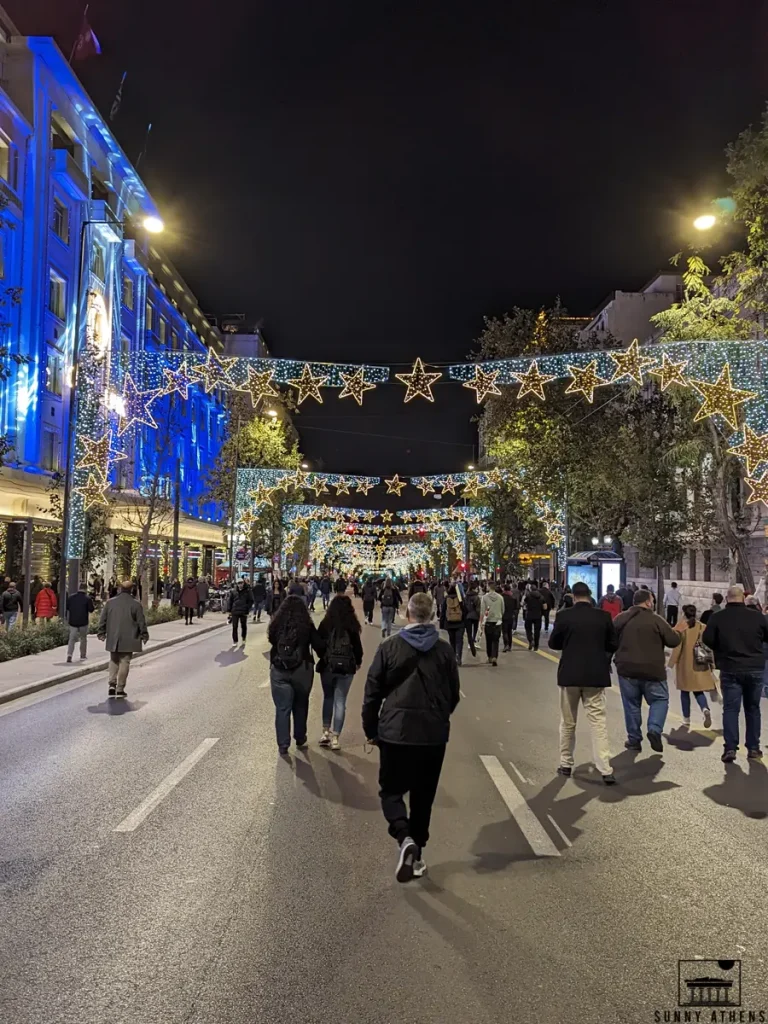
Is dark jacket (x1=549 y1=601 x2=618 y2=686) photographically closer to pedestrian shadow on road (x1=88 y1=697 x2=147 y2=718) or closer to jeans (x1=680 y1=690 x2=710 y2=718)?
jeans (x1=680 y1=690 x2=710 y2=718)

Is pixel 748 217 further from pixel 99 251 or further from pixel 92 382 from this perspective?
pixel 99 251

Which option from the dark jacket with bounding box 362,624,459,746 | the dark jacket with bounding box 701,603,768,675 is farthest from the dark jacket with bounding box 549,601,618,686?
the dark jacket with bounding box 362,624,459,746

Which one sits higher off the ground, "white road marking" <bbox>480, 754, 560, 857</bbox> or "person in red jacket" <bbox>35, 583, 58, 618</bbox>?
"person in red jacket" <bbox>35, 583, 58, 618</bbox>

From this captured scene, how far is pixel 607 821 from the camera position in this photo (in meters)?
6.88

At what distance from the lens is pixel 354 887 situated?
5.30 metres

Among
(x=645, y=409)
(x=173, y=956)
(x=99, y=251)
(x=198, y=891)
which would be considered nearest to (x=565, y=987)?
(x=173, y=956)

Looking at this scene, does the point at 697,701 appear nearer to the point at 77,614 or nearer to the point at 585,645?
the point at 585,645

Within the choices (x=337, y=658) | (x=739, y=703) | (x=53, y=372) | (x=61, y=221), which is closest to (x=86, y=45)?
(x=61, y=221)

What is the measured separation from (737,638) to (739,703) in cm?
76

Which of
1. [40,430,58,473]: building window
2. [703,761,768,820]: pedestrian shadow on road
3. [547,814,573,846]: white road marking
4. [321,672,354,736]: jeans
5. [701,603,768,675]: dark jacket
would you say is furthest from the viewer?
[40,430,58,473]: building window

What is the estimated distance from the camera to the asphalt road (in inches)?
155

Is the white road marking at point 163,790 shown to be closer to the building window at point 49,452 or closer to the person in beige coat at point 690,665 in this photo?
the person in beige coat at point 690,665

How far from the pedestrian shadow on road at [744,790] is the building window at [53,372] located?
103 feet

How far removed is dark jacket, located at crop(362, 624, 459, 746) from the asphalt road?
0.95 meters
